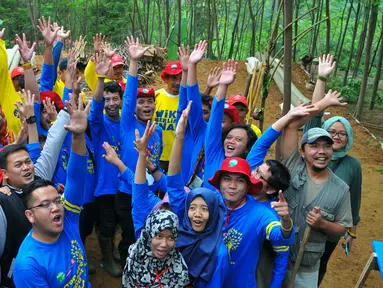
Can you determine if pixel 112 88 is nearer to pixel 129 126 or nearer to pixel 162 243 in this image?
pixel 129 126

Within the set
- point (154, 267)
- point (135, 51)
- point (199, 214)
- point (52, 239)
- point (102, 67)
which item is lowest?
point (154, 267)

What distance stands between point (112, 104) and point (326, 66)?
7.17 ft

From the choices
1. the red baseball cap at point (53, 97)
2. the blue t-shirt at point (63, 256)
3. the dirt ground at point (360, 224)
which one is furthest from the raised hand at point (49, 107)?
the dirt ground at point (360, 224)

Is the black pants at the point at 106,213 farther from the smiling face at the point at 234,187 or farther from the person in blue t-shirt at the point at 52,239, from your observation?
the smiling face at the point at 234,187

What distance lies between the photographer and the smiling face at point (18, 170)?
8.88 feet

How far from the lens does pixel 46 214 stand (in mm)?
2260

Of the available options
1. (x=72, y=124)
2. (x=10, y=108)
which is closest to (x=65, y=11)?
(x=10, y=108)

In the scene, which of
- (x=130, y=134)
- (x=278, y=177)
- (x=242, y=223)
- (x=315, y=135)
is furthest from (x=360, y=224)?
(x=130, y=134)

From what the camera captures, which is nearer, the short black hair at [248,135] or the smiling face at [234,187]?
the smiling face at [234,187]

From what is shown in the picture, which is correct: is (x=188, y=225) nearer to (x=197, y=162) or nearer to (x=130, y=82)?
(x=197, y=162)

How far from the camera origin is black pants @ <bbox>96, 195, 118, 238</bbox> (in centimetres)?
407

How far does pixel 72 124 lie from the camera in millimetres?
2627

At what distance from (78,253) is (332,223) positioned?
1.84m

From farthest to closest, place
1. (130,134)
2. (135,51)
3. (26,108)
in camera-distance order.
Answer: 1. (135,51)
2. (130,134)
3. (26,108)
